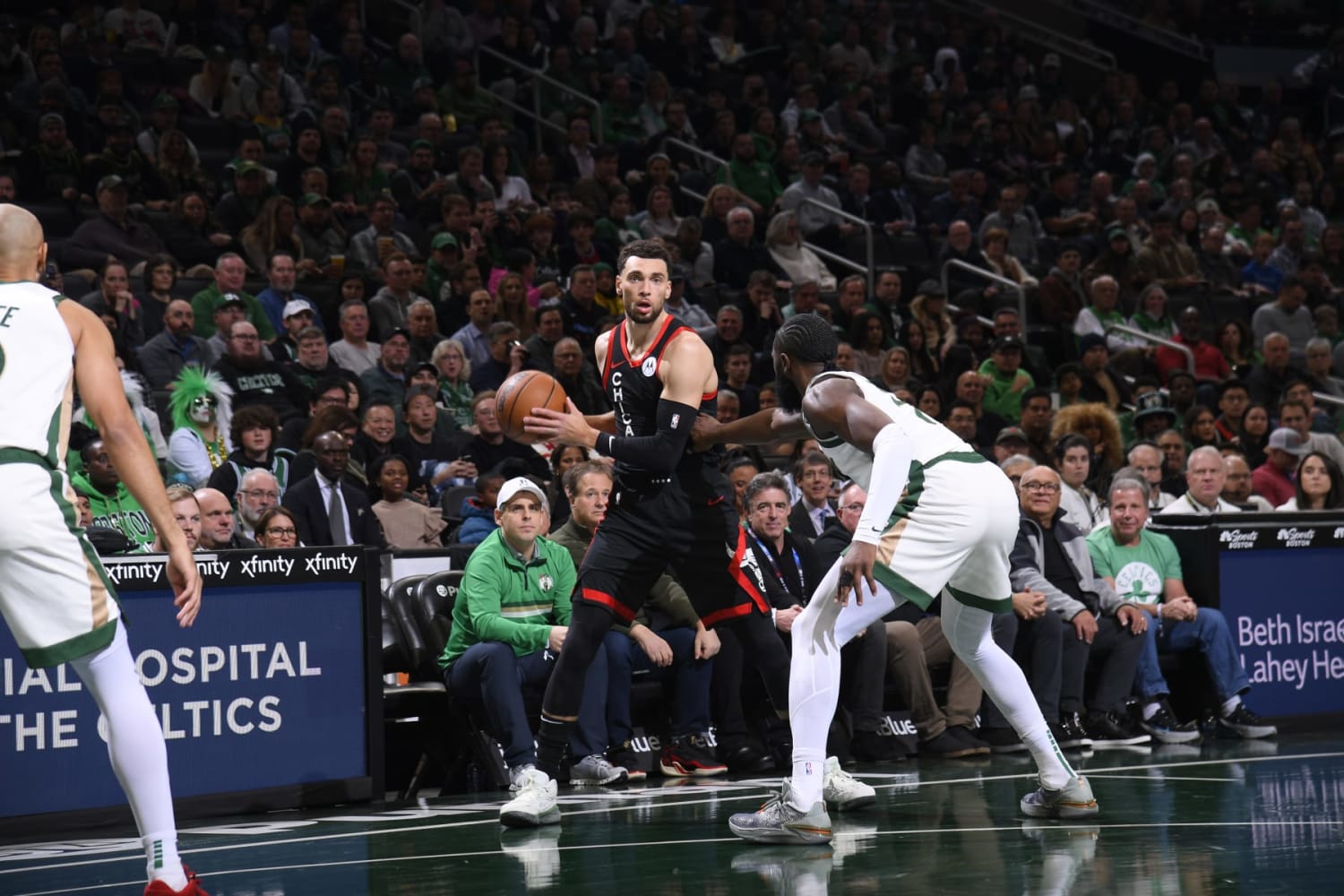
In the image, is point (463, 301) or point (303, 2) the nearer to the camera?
point (463, 301)

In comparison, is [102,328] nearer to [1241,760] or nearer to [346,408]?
[346,408]

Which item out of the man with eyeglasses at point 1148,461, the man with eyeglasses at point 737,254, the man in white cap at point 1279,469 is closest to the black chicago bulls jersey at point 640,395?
the man with eyeglasses at point 1148,461

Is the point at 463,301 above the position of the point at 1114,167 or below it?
below

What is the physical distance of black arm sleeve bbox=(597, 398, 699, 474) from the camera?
6430mm

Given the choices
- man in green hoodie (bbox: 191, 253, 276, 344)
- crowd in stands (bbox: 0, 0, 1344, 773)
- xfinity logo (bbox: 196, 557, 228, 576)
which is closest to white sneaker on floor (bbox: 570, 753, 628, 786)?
crowd in stands (bbox: 0, 0, 1344, 773)

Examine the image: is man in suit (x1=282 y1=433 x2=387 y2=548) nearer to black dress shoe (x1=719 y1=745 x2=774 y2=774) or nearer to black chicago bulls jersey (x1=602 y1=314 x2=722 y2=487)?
black dress shoe (x1=719 y1=745 x2=774 y2=774)

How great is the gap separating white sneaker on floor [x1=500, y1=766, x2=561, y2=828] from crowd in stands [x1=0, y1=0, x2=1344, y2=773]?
Result: 209 cm

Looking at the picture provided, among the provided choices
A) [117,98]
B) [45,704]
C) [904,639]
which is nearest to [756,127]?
[117,98]

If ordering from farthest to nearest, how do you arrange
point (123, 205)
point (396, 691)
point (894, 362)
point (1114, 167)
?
point (1114, 167)
point (894, 362)
point (123, 205)
point (396, 691)

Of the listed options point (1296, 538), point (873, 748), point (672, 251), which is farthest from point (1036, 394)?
point (873, 748)

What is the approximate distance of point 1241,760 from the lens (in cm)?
839

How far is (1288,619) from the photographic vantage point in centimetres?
1010

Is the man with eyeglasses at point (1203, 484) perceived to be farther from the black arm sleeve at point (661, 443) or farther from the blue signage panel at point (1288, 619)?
the black arm sleeve at point (661, 443)

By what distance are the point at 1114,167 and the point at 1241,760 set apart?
14155 millimetres
